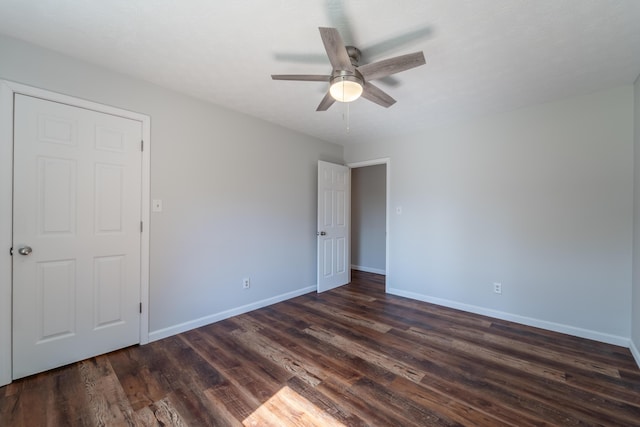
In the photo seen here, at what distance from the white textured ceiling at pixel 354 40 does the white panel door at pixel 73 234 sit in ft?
2.01

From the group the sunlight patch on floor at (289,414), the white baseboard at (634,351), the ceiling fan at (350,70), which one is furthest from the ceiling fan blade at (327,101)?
the white baseboard at (634,351)

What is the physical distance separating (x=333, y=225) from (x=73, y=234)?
10.4 feet

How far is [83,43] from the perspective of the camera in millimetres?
1967

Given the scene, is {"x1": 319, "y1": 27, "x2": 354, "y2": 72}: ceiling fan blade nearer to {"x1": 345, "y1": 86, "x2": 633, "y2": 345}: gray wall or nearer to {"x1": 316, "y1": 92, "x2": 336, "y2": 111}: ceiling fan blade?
{"x1": 316, "y1": 92, "x2": 336, "y2": 111}: ceiling fan blade

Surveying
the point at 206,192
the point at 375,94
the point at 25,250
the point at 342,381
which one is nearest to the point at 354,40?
the point at 375,94

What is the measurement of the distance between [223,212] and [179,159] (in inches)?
28.8

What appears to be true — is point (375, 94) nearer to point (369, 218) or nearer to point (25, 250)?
point (25, 250)

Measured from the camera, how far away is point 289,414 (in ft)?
5.45

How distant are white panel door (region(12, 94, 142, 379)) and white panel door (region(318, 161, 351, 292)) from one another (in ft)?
7.95

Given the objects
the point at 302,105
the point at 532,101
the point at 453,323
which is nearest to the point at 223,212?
the point at 302,105

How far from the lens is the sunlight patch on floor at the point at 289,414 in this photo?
1598mm

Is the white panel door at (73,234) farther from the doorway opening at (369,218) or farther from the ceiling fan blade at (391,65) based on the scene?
the doorway opening at (369,218)

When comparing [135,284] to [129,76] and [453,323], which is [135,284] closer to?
[129,76]

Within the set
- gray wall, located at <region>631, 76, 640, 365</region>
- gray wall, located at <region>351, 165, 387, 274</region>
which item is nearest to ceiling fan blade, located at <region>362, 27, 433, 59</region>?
gray wall, located at <region>631, 76, 640, 365</region>
